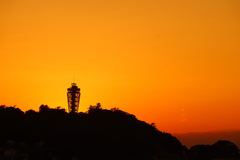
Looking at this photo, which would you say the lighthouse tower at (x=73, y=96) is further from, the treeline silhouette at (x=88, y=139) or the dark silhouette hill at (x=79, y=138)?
the dark silhouette hill at (x=79, y=138)

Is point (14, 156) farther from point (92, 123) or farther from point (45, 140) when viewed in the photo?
point (92, 123)

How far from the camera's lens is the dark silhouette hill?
68438 millimetres

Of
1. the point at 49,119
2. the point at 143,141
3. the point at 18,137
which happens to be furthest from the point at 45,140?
the point at 143,141

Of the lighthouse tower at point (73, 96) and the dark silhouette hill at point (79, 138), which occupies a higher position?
the lighthouse tower at point (73, 96)

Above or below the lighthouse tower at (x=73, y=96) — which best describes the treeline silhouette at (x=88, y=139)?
below

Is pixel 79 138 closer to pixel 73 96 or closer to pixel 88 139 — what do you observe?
pixel 88 139

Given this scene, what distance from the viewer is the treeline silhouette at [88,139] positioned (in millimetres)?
68562

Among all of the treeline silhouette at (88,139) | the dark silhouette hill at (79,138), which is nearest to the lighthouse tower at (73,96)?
the treeline silhouette at (88,139)

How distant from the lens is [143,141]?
7550cm

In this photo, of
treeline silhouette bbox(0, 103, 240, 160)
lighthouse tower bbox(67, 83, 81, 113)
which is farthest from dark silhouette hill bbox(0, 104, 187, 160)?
lighthouse tower bbox(67, 83, 81, 113)

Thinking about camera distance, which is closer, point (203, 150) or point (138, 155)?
point (138, 155)

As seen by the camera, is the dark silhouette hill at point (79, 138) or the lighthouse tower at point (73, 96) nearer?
the dark silhouette hill at point (79, 138)

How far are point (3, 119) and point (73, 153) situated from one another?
546 inches

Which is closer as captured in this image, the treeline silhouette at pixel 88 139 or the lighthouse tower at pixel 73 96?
the treeline silhouette at pixel 88 139
